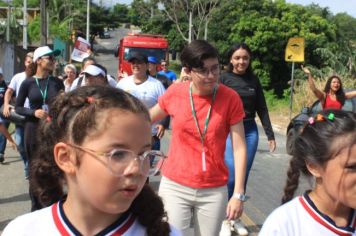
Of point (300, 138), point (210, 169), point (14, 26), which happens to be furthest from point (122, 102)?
point (14, 26)

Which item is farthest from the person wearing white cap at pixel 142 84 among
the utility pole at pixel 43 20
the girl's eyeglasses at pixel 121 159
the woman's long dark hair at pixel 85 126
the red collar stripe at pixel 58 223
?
the utility pole at pixel 43 20

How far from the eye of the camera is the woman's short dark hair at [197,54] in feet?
11.7

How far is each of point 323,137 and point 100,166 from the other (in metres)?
1.21

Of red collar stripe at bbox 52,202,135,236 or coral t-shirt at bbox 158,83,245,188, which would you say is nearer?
red collar stripe at bbox 52,202,135,236

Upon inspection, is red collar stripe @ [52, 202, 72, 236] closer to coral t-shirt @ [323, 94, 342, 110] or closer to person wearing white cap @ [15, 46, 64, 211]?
person wearing white cap @ [15, 46, 64, 211]

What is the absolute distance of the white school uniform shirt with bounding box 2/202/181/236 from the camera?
182 centimetres

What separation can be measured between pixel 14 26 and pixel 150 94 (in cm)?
3433

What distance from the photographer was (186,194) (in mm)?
3650

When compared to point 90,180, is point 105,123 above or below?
above

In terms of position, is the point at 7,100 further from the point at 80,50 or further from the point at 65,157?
the point at 65,157

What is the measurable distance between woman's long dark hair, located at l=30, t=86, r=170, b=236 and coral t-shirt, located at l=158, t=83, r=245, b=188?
1.67 metres

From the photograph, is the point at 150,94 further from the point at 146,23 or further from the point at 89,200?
the point at 146,23

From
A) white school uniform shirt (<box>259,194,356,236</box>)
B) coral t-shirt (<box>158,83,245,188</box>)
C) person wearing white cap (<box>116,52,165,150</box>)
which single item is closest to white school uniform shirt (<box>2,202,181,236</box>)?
white school uniform shirt (<box>259,194,356,236</box>)

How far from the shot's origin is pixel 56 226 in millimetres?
1845
